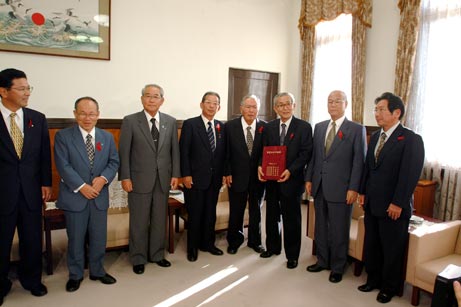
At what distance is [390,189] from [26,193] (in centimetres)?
268

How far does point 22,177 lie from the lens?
8.33ft

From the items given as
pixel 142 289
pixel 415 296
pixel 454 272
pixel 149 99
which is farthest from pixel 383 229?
pixel 149 99

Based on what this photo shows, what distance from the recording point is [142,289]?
9.50 ft

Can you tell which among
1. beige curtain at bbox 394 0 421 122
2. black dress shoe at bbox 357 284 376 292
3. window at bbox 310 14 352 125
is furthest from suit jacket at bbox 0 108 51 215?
window at bbox 310 14 352 125

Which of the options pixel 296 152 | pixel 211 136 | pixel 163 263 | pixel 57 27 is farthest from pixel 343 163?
pixel 57 27

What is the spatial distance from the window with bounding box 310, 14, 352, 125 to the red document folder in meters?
2.54

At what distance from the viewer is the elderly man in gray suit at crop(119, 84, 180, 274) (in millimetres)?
3090

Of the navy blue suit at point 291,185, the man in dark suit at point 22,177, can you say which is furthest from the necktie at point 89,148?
the navy blue suit at point 291,185

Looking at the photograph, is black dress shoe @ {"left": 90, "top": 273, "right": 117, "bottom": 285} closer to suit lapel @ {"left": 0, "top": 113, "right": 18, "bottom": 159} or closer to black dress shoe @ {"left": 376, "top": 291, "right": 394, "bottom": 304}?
suit lapel @ {"left": 0, "top": 113, "right": 18, "bottom": 159}

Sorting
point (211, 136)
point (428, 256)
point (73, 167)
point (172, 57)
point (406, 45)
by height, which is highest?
point (406, 45)

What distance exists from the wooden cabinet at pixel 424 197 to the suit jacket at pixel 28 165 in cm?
382

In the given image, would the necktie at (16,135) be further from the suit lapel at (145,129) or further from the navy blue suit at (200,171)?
the navy blue suit at (200,171)

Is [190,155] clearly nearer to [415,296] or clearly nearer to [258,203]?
[258,203]

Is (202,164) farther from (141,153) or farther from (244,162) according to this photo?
(141,153)
